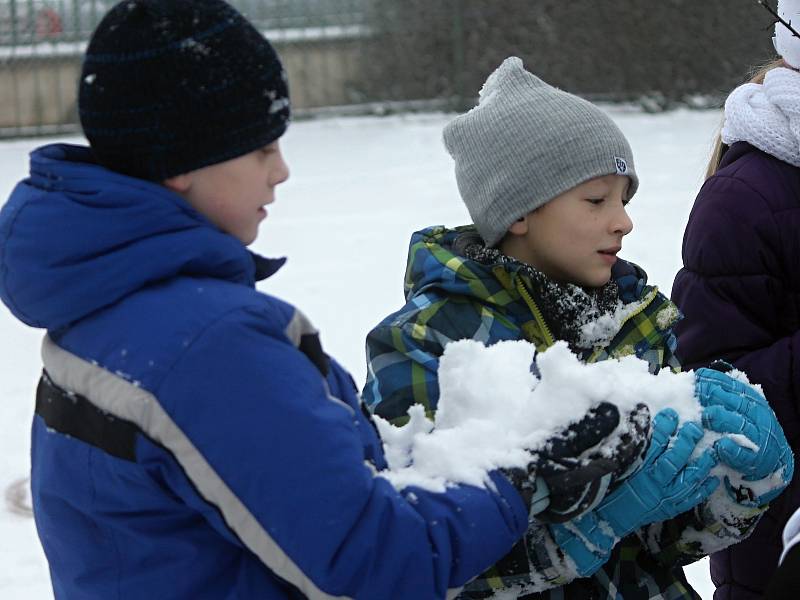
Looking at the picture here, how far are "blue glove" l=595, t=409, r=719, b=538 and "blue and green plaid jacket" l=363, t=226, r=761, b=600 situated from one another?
0.18m

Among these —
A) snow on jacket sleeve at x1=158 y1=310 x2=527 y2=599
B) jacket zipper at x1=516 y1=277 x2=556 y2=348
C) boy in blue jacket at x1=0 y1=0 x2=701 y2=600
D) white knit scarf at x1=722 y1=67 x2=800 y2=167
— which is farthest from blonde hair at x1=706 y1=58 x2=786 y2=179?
snow on jacket sleeve at x1=158 y1=310 x2=527 y2=599

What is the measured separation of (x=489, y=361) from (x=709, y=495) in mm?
496

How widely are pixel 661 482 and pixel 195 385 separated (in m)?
0.79

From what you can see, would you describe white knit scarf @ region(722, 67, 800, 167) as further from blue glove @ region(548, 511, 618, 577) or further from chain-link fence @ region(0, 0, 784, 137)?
chain-link fence @ region(0, 0, 784, 137)

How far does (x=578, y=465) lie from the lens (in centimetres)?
169

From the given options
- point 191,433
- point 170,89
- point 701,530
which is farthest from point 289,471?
point 701,530

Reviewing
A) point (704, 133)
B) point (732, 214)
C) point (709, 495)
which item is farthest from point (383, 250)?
point (709, 495)

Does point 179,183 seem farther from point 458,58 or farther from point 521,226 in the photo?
point 458,58

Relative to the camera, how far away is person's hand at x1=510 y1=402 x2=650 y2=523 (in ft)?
5.50

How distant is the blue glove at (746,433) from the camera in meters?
2.00

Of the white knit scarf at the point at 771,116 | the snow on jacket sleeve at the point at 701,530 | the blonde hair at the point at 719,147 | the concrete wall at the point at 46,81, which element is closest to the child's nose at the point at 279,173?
→ the snow on jacket sleeve at the point at 701,530

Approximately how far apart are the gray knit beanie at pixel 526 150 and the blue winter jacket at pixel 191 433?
2.65 ft

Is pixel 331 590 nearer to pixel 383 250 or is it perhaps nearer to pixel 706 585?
pixel 706 585

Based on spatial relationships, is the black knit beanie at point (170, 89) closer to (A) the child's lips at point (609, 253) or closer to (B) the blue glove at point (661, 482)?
(B) the blue glove at point (661, 482)
